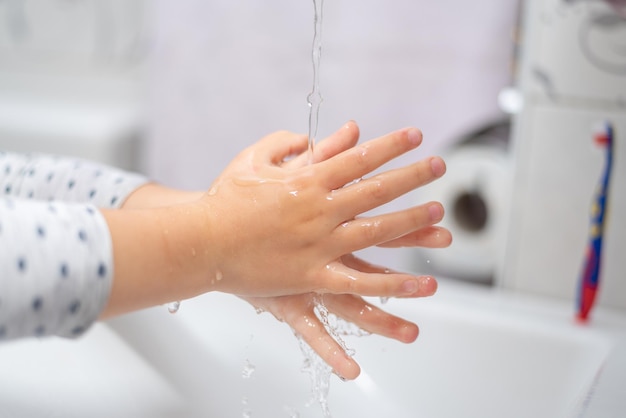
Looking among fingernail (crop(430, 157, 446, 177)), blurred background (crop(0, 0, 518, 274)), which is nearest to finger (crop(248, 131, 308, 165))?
fingernail (crop(430, 157, 446, 177))

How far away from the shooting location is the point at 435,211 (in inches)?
→ 19.9

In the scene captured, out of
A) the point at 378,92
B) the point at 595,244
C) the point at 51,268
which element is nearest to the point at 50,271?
the point at 51,268

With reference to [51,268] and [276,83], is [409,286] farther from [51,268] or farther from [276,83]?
[276,83]

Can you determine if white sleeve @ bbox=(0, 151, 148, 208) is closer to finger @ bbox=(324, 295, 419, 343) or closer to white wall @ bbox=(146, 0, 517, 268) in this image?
finger @ bbox=(324, 295, 419, 343)

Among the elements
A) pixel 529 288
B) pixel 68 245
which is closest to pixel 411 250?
pixel 529 288

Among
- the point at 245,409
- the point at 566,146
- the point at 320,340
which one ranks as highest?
the point at 566,146

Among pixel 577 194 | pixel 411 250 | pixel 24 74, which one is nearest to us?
pixel 577 194

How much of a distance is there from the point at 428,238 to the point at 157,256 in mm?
212

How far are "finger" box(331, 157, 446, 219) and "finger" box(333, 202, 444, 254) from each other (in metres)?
0.01

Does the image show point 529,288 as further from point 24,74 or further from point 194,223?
point 24,74

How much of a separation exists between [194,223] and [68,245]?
91 millimetres

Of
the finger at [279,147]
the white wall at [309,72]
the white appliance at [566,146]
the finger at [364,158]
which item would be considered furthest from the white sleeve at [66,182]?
the white wall at [309,72]

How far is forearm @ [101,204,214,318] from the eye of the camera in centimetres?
44

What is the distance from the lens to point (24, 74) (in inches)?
67.9
